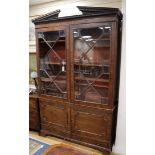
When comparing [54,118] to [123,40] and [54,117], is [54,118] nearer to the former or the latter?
[54,117]

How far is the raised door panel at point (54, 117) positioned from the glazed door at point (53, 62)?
0.59ft

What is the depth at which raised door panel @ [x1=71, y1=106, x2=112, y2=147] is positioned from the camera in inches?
92.9

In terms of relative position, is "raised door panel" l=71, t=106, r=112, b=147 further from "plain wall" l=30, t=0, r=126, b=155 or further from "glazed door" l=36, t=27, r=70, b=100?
"glazed door" l=36, t=27, r=70, b=100

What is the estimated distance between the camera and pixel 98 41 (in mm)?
2350

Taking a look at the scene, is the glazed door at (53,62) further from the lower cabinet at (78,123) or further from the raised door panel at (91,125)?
the raised door panel at (91,125)

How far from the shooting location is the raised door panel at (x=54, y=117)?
272cm

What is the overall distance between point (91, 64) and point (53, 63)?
2.44ft

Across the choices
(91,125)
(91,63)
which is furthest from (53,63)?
(91,125)

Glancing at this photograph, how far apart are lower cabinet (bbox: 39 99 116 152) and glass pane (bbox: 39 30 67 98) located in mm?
239

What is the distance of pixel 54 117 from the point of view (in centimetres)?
283

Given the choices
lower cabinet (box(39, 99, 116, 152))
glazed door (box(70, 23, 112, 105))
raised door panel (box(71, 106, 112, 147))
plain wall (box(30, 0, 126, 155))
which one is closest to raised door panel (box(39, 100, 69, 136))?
lower cabinet (box(39, 99, 116, 152))
